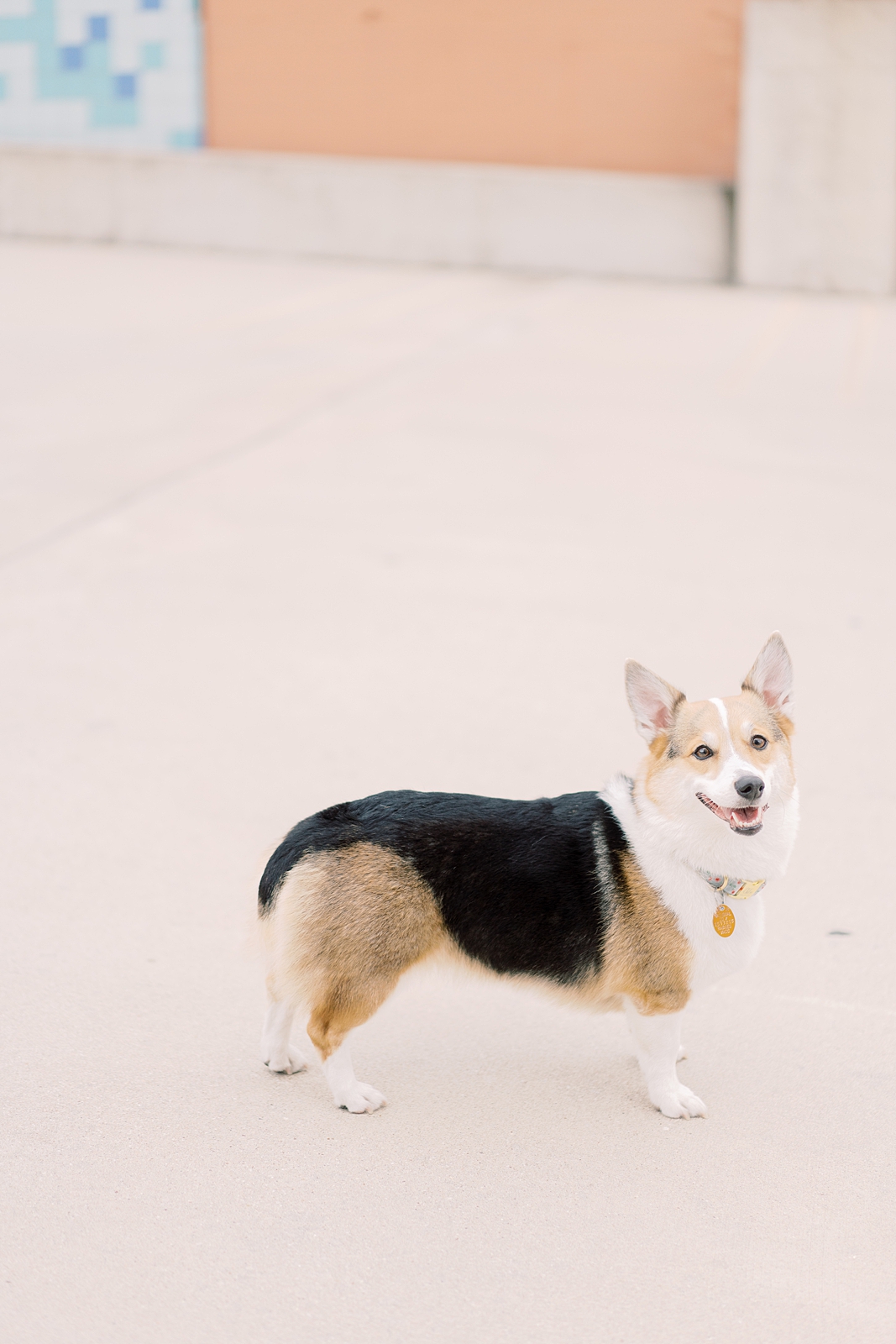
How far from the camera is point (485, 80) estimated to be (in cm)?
1617

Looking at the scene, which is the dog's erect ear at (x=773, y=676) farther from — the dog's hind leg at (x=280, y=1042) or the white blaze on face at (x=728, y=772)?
the dog's hind leg at (x=280, y=1042)

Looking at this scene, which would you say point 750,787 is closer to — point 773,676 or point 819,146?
point 773,676

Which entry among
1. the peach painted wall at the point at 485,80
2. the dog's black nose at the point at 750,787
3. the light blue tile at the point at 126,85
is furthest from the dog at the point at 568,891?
the light blue tile at the point at 126,85

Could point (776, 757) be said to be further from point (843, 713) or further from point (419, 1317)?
point (843, 713)

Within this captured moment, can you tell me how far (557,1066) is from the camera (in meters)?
3.42

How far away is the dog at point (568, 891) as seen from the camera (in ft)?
10.0

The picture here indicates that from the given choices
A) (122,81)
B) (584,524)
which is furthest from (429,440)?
(122,81)

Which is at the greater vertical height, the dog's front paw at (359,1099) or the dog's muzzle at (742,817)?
the dog's muzzle at (742,817)

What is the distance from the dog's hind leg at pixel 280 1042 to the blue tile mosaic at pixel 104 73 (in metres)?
15.9

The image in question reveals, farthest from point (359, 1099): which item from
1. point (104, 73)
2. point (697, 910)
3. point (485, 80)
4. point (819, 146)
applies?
point (104, 73)

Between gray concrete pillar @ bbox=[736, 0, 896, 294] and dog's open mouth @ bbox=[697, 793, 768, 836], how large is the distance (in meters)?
13.4

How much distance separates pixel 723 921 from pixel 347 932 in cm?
82

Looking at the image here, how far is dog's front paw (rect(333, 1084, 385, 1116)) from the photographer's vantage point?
10.4ft

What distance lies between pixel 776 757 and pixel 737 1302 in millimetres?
1091
